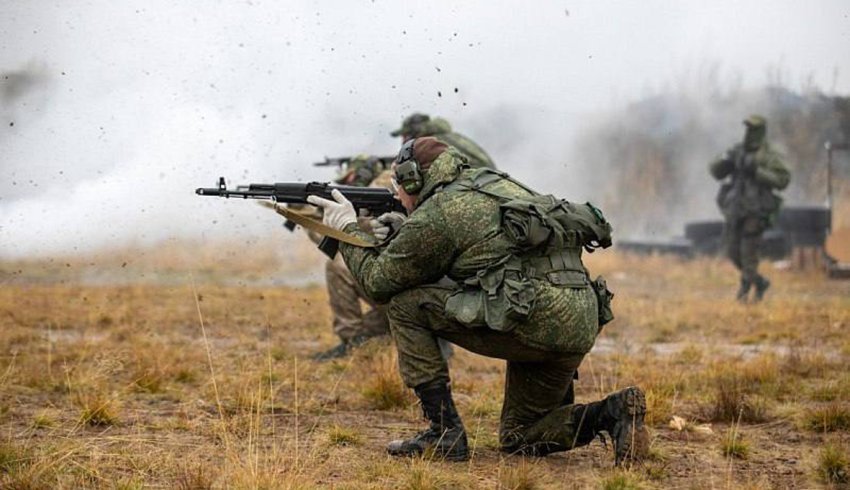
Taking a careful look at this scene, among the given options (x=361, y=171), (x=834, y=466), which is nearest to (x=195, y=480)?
(x=834, y=466)

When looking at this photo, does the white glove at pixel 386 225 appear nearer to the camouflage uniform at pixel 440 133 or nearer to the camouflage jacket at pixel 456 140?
the camouflage jacket at pixel 456 140

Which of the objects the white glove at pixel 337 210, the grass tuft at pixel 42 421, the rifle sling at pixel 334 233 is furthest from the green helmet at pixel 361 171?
the grass tuft at pixel 42 421

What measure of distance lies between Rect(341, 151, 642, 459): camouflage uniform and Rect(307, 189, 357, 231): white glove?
0.40 ft

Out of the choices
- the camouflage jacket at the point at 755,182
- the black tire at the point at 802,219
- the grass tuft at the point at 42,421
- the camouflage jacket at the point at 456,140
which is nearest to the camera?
the grass tuft at the point at 42,421

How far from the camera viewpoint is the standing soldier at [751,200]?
1391cm

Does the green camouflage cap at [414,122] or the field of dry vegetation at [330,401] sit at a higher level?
the green camouflage cap at [414,122]

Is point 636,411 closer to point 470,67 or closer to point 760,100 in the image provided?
point 470,67

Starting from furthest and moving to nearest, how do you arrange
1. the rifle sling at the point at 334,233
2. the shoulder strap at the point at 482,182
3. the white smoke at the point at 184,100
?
the white smoke at the point at 184,100, the rifle sling at the point at 334,233, the shoulder strap at the point at 482,182

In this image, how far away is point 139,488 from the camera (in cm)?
449

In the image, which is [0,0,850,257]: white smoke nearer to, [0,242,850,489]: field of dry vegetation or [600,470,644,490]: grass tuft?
[0,242,850,489]: field of dry vegetation

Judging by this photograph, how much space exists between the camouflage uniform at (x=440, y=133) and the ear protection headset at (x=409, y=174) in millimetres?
3590

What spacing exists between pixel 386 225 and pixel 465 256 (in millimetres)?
672

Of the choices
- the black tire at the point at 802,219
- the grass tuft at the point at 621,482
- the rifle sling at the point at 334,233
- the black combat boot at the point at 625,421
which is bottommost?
the grass tuft at the point at 621,482

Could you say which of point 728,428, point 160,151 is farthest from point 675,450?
point 160,151
